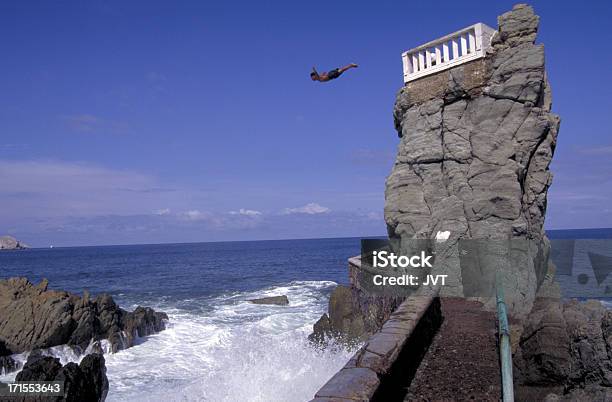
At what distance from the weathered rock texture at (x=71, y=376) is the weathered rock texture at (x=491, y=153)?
9.97m

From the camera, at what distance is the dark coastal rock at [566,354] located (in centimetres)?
521

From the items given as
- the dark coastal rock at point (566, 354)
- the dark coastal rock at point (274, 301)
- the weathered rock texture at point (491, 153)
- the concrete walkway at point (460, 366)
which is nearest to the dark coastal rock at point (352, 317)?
the weathered rock texture at point (491, 153)

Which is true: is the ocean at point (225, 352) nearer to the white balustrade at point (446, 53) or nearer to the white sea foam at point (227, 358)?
the white sea foam at point (227, 358)

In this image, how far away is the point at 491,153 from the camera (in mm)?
14656

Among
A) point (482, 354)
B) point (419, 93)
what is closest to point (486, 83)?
point (419, 93)

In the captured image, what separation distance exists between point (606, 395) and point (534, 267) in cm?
998

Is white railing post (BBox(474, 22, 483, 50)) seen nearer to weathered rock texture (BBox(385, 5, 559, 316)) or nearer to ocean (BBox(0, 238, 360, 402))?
weathered rock texture (BBox(385, 5, 559, 316))

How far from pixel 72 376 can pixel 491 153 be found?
13534 millimetres

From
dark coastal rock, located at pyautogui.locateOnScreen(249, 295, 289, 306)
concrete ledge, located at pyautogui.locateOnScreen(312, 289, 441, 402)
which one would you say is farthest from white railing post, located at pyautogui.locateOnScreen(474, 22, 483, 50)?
dark coastal rock, located at pyautogui.locateOnScreen(249, 295, 289, 306)

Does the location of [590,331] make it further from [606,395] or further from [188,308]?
[188,308]

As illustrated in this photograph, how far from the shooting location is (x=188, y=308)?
32781 mm

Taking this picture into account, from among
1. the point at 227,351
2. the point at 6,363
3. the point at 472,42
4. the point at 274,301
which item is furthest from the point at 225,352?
the point at 472,42

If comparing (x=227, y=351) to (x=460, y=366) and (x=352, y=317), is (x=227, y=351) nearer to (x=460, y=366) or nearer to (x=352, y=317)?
(x=352, y=317)

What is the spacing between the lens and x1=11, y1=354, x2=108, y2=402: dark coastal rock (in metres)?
10.7
